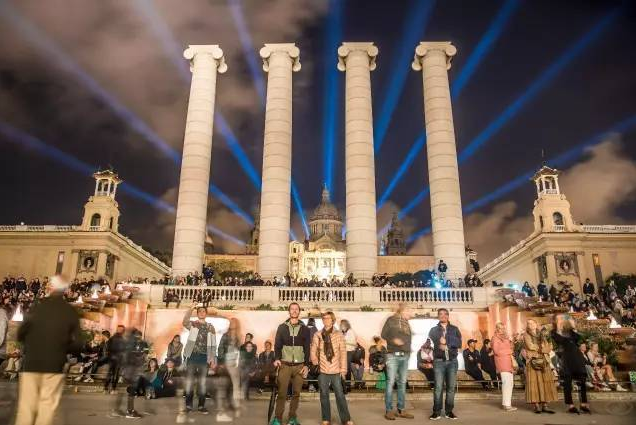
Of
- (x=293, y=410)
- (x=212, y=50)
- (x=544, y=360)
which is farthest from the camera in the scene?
(x=212, y=50)

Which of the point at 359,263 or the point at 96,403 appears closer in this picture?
the point at 96,403

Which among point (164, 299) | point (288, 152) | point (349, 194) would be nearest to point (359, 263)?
point (349, 194)

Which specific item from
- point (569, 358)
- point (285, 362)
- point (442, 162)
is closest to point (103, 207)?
point (442, 162)

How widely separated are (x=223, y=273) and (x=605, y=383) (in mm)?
104031

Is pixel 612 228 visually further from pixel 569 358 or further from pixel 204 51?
pixel 569 358

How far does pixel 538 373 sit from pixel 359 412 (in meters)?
4.13

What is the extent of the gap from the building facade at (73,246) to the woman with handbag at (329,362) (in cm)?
6545

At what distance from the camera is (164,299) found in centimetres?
2653

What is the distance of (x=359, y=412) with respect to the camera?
11180 mm

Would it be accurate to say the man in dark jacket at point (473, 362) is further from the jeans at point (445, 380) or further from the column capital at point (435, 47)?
the column capital at point (435, 47)

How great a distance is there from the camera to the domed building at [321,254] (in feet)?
436

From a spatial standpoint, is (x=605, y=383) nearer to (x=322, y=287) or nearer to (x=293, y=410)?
(x=293, y=410)

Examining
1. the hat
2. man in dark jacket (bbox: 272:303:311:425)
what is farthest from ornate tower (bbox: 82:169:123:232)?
the hat

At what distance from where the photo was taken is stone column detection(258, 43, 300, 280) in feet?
110
